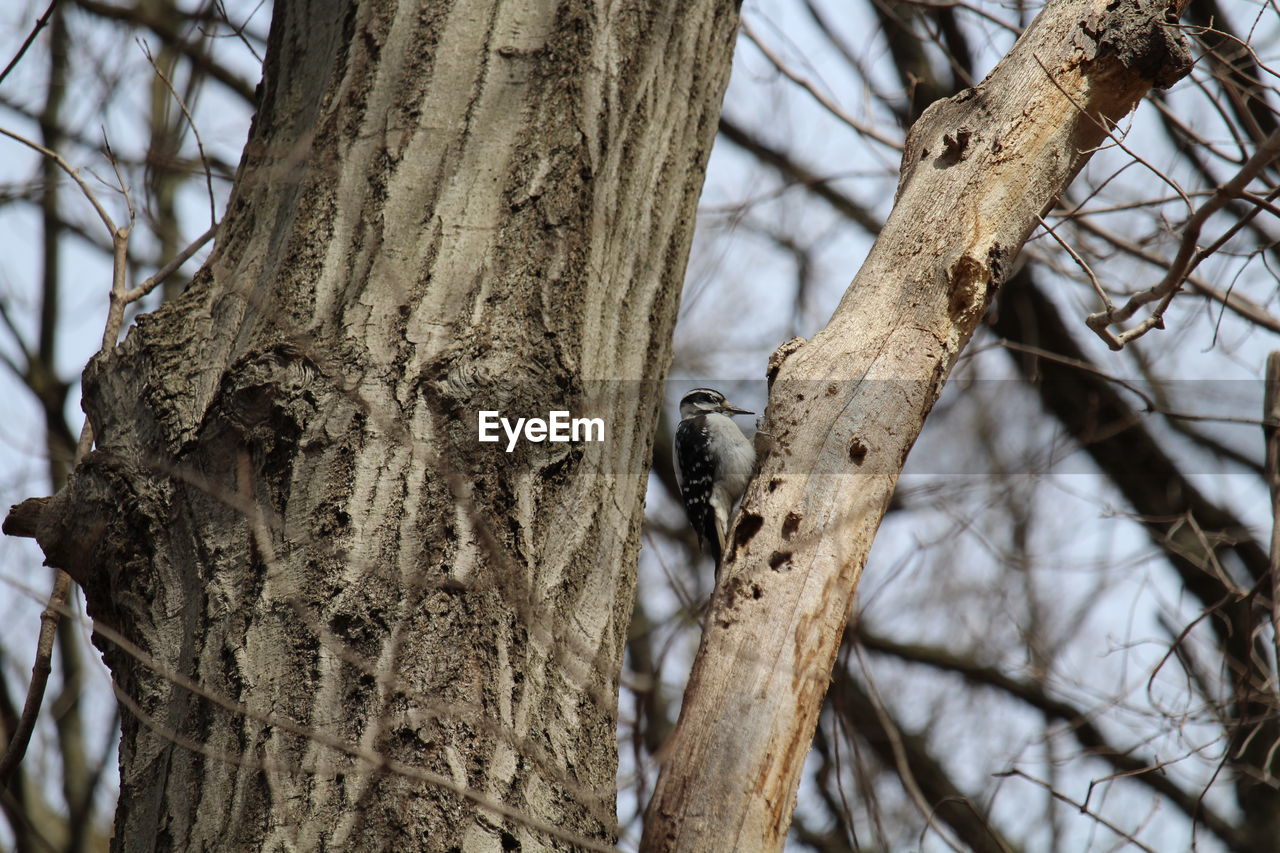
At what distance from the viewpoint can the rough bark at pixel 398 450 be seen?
6.31 ft

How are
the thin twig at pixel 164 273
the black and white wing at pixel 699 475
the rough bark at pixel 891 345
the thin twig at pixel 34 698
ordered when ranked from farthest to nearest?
the black and white wing at pixel 699 475
the thin twig at pixel 164 273
the thin twig at pixel 34 698
the rough bark at pixel 891 345

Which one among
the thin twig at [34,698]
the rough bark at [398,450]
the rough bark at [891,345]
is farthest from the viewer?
the thin twig at [34,698]

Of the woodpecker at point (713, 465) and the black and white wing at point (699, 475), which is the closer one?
the woodpecker at point (713, 465)

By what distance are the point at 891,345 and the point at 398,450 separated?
111 centimetres

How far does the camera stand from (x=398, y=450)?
2141 mm

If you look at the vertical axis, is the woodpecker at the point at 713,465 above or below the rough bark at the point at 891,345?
above

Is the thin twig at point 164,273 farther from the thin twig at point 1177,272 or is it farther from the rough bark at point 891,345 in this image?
the thin twig at point 1177,272

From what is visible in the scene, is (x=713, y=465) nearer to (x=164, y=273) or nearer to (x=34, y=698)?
(x=164, y=273)

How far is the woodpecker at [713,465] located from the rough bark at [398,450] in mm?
2394

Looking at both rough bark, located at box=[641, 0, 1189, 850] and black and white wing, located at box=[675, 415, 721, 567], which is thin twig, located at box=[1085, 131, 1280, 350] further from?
black and white wing, located at box=[675, 415, 721, 567]

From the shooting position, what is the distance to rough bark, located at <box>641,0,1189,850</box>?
6.70 ft

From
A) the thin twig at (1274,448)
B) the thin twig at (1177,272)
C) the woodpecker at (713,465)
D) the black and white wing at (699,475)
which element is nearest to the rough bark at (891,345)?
the thin twig at (1177,272)

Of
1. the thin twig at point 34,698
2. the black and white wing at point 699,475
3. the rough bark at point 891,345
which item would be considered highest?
the black and white wing at point 699,475

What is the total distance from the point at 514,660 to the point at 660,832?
1.45ft
